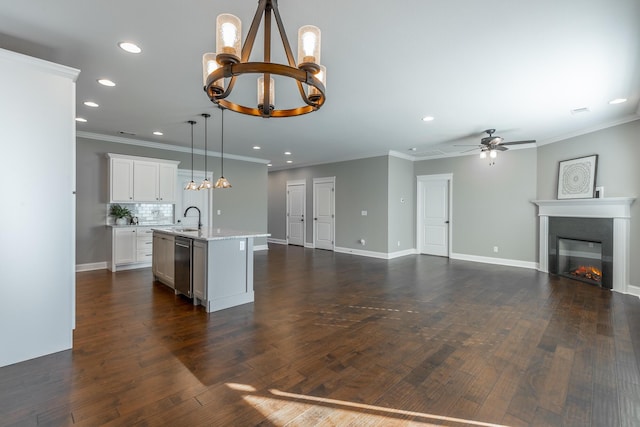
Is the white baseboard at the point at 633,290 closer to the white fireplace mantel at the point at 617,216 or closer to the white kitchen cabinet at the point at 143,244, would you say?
the white fireplace mantel at the point at 617,216

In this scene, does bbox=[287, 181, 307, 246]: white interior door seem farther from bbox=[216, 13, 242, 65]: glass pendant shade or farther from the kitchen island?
bbox=[216, 13, 242, 65]: glass pendant shade

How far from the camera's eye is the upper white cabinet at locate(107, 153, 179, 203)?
5676 millimetres

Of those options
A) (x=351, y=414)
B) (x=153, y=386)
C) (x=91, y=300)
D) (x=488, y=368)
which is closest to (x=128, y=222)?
(x=91, y=300)

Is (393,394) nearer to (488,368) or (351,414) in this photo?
(351,414)

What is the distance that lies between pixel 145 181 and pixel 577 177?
801 centimetres

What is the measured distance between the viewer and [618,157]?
15.6ft

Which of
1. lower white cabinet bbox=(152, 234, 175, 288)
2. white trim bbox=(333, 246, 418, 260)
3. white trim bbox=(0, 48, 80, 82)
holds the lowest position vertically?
white trim bbox=(333, 246, 418, 260)

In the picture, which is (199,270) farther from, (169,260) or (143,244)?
(143,244)

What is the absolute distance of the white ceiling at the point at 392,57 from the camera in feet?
7.05

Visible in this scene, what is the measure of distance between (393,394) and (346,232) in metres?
6.22

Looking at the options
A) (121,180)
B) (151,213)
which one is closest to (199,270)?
(121,180)

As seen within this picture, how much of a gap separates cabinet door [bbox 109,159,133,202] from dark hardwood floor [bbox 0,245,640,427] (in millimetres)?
1971

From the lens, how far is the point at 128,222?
237 inches

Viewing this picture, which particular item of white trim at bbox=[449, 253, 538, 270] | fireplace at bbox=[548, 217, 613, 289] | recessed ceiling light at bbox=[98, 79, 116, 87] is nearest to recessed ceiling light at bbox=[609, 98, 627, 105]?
fireplace at bbox=[548, 217, 613, 289]
